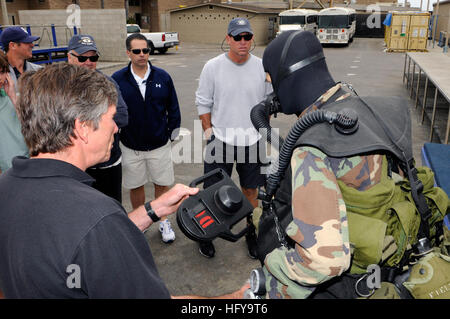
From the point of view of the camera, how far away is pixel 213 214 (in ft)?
5.60

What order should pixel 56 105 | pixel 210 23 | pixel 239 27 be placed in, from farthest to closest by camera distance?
pixel 210 23 < pixel 239 27 < pixel 56 105

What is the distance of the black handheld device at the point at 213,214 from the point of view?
1.67m

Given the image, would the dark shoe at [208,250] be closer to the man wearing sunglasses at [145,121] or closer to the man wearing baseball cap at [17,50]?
the man wearing sunglasses at [145,121]

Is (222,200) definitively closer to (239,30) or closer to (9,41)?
(239,30)

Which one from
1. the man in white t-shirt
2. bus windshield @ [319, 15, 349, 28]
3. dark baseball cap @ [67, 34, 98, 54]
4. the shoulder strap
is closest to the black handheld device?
the shoulder strap

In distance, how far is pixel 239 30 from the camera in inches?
146

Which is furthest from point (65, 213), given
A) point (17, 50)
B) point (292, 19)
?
point (292, 19)

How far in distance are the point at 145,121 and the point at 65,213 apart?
2692mm

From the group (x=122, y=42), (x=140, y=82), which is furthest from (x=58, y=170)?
(x=122, y=42)

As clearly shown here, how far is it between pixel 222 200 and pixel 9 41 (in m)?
4.37

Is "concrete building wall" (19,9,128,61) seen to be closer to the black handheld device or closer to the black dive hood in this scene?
the black dive hood

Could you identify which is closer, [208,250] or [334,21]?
[208,250]

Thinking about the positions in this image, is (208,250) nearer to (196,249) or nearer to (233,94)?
(196,249)

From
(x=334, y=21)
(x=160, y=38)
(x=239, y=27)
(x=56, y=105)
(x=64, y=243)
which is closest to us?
(x=64, y=243)
